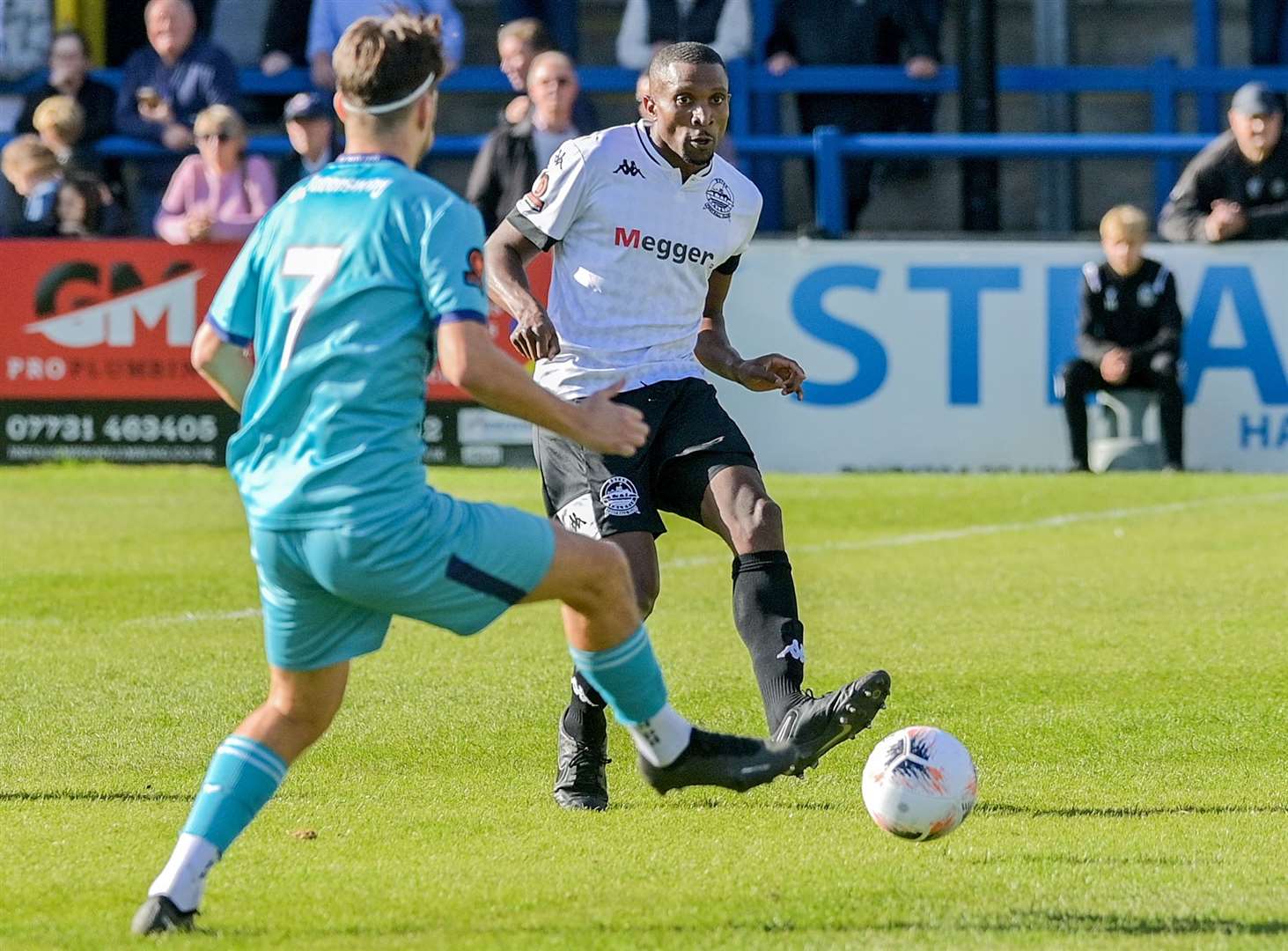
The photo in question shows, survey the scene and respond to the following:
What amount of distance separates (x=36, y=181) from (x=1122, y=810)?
11.7 meters

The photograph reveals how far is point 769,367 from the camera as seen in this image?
267 inches

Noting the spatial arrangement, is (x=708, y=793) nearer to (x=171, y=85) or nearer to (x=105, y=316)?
(x=105, y=316)

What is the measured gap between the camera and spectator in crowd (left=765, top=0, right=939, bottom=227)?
17.1m

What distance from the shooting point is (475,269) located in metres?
4.73

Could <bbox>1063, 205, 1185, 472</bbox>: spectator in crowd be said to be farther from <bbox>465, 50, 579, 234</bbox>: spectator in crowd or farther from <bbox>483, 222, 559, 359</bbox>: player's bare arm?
<bbox>483, 222, 559, 359</bbox>: player's bare arm

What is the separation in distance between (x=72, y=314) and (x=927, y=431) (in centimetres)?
604

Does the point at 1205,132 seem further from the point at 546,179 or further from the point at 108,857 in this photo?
the point at 108,857

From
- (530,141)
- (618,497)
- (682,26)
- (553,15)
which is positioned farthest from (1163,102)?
(618,497)

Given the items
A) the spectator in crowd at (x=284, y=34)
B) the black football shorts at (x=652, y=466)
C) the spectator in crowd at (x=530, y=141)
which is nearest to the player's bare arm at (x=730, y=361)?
the black football shorts at (x=652, y=466)

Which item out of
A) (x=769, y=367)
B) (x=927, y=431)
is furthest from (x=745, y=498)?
(x=927, y=431)

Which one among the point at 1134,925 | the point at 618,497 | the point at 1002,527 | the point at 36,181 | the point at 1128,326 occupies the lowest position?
the point at 1002,527

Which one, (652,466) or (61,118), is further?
(61,118)

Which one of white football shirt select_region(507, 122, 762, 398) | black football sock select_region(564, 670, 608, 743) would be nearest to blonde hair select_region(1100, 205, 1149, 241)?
white football shirt select_region(507, 122, 762, 398)

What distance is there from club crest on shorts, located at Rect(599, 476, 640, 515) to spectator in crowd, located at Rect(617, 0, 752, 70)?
34.6 feet
